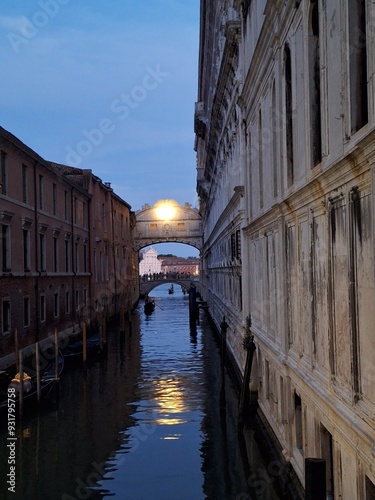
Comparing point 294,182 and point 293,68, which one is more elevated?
point 293,68

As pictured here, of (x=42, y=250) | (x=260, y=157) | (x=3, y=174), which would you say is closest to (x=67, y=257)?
(x=42, y=250)

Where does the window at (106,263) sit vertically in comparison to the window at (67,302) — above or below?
above

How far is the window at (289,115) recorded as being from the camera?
24.1ft

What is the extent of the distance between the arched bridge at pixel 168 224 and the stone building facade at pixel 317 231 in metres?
41.6

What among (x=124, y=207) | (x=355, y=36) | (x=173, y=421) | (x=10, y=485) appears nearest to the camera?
(x=355, y=36)

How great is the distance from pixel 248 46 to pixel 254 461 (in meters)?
7.48

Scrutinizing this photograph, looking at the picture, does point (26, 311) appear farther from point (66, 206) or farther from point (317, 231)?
point (317, 231)

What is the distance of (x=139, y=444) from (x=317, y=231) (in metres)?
6.86

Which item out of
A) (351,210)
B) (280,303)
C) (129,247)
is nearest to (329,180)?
(351,210)

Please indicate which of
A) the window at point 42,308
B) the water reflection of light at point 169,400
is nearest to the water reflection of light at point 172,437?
the water reflection of light at point 169,400

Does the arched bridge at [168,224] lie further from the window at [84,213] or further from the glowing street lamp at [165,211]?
the window at [84,213]

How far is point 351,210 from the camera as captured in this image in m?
4.59

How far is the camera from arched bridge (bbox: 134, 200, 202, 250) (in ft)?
173

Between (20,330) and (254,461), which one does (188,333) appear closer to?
(20,330)
